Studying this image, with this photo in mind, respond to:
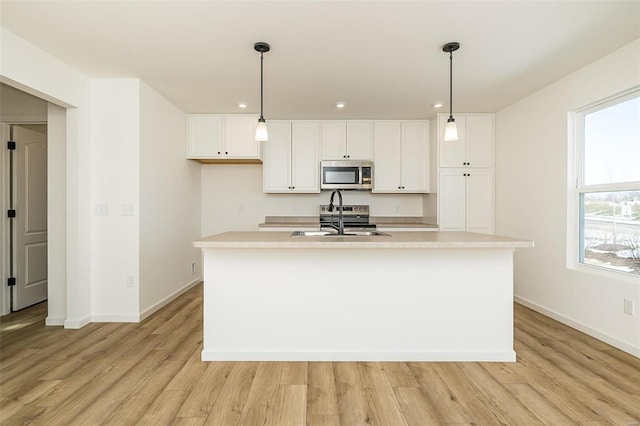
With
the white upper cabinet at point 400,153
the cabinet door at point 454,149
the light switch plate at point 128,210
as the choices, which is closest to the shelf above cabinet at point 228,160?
the light switch plate at point 128,210

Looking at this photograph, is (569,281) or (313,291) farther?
(569,281)

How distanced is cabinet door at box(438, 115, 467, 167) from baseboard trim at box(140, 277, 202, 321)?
373cm

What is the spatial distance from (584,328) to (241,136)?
4200 millimetres

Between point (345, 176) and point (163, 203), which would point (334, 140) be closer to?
point (345, 176)

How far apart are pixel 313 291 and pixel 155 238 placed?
2.10 m

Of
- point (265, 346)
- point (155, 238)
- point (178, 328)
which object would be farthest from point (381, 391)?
point (155, 238)

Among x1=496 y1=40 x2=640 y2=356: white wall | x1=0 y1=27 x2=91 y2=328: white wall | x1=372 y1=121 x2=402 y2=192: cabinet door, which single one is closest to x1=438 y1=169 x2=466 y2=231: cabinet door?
x1=496 y1=40 x2=640 y2=356: white wall

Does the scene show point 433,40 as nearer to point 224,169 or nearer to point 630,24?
point 630,24

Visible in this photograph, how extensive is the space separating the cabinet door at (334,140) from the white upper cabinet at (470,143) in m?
1.26

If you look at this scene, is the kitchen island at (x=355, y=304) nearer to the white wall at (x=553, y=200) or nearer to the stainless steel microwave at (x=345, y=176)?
the white wall at (x=553, y=200)

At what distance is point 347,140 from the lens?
180 inches

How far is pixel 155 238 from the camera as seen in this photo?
3557 millimetres

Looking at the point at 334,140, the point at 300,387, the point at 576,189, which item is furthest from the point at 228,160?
the point at 576,189

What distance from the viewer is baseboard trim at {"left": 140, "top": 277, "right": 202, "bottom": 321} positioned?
3334 mm
